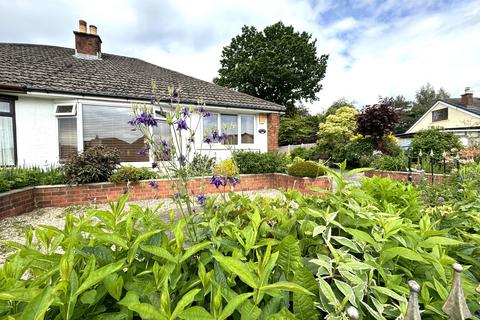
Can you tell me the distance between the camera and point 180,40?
21984 millimetres

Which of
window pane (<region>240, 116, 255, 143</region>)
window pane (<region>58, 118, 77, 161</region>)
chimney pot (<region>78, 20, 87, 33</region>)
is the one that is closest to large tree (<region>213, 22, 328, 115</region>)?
window pane (<region>240, 116, 255, 143</region>)

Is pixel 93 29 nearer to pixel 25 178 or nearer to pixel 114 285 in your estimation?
pixel 25 178

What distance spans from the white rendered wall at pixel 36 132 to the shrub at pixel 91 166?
2.49 metres

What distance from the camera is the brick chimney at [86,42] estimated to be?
478 inches

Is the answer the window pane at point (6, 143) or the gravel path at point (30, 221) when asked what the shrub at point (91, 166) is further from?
the window pane at point (6, 143)

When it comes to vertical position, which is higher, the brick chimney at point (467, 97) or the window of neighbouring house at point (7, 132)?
the brick chimney at point (467, 97)

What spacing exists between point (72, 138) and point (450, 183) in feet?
35.1

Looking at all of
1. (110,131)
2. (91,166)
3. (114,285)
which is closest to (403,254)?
(114,285)

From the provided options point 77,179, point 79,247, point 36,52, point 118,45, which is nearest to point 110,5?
point 36,52

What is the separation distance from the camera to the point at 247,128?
40.3 ft

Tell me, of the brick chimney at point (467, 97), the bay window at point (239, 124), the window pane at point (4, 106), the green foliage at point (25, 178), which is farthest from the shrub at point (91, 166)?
the brick chimney at point (467, 97)

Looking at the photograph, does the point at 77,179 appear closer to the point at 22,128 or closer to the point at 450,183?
the point at 22,128

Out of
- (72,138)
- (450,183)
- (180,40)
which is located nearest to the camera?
(450,183)

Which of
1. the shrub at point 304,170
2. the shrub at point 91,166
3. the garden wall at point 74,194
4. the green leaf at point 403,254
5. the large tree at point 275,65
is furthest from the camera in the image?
the large tree at point 275,65
